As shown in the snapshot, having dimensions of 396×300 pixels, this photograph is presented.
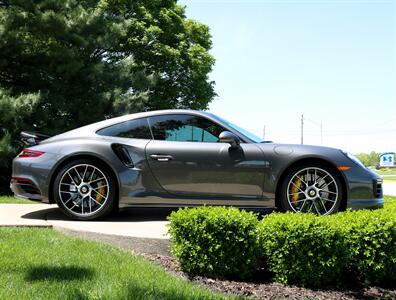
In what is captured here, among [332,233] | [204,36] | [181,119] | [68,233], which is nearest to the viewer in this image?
[332,233]

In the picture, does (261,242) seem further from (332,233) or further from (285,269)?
(332,233)

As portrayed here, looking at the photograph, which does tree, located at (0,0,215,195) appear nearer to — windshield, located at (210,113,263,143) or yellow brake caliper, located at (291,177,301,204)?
windshield, located at (210,113,263,143)

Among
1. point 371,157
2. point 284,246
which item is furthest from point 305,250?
point 371,157

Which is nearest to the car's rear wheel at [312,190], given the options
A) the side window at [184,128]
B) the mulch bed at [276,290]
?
the side window at [184,128]

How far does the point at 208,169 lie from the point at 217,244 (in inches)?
57.6

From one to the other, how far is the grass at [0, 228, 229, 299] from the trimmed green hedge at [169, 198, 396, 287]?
0.40 meters

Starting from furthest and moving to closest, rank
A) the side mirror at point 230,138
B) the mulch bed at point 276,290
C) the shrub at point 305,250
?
1. the side mirror at point 230,138
2. the shrub at point 305,250
3. the mulch bed at point 276,290

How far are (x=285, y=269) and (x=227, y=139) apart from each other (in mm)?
1751

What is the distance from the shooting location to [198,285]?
3.63 metres

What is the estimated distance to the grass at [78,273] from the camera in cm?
299

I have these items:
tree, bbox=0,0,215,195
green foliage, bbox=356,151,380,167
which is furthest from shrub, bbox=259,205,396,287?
green foliage, bbox=356,151,380,167

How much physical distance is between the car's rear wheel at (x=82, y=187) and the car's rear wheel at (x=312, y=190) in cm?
210

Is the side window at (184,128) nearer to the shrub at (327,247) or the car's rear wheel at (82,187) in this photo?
the car's rear wheel at (82,187)

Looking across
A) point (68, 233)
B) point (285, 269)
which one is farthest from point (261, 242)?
point (68, 233)
